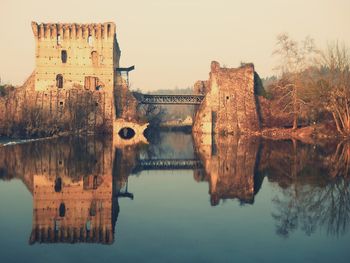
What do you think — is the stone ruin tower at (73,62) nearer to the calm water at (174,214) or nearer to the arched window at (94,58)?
the arched window at (94,58)

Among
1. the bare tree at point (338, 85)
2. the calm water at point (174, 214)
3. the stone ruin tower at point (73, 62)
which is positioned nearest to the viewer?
the calm water at point (174, 214)

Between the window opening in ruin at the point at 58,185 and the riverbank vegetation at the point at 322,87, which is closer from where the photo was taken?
the window opening in ruin at the point at 58,185

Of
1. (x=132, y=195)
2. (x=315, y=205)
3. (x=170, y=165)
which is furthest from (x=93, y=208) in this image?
(x=170, y=165)

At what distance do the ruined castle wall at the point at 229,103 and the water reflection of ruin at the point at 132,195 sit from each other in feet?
85.6

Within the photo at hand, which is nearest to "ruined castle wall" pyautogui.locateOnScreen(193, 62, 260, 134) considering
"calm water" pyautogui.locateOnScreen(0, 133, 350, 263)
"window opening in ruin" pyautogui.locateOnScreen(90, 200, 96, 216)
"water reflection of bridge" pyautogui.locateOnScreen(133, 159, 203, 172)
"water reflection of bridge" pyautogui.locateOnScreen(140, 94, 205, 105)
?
"water reflection of bridge" pyautogui.locateOnScreen(140, 94, 205, 105)

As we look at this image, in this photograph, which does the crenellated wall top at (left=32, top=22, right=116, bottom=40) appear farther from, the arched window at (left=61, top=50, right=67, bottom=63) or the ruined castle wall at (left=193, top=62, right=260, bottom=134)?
the ruined castle wall at (left=193, top=62, right=260, bottom=134)

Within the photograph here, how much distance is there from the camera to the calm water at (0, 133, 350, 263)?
6.36m

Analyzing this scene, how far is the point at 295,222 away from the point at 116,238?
12.5ft

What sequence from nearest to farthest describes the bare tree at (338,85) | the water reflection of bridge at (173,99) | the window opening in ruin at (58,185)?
the window opening in ruin at (58,185) → the bare tree at (338,85) → the water reflection of bridge at (173,99)

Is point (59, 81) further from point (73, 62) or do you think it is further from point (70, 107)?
point (70, 107)

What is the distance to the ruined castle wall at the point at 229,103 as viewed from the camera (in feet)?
152

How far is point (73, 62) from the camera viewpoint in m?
45.7

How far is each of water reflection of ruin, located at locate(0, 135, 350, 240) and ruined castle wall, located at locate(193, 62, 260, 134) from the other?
26091mm

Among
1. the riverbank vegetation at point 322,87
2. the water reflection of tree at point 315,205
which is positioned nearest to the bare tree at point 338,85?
the riverbank vegetation at point 322,87
